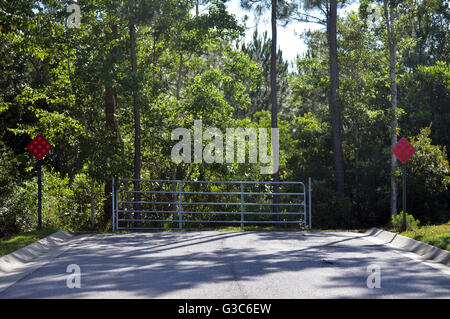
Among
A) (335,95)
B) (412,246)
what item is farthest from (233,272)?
(335,95)

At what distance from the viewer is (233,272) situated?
29.8 ft

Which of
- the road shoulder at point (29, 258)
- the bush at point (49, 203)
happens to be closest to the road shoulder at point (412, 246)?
the road shoulder at point (29, 258)

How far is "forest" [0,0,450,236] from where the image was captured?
68.9ft

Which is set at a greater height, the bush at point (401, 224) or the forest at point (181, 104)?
the forest at point (181, 104)

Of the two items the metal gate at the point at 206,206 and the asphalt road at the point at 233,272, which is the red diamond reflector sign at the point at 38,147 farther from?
the metal gate at the point at 206,206

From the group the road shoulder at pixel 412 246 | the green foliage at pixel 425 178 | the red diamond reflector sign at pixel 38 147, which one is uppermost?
the red diamond reflector sign at pixel 38 147

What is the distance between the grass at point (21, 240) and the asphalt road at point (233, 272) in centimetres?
106

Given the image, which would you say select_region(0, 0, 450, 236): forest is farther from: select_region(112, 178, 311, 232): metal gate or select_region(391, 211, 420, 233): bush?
select_region(391, 211, 420, 233): bush

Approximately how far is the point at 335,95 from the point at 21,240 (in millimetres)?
18205

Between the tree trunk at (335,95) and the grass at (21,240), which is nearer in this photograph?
the grass at (21,240)

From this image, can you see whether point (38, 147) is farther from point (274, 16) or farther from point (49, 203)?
point (274, 16)

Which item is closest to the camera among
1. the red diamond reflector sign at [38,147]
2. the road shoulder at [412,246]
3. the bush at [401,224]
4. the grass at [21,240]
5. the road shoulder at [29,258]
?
the road shoulder at [29,258]

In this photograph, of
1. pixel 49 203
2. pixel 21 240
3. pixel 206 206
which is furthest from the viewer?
pixel 206 206

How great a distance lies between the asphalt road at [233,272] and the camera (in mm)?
7426
